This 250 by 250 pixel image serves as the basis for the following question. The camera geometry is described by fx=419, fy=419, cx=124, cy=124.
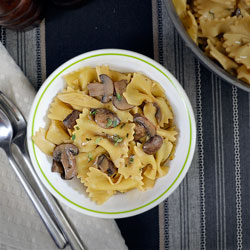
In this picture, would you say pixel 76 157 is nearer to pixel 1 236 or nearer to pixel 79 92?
pixel 79 92

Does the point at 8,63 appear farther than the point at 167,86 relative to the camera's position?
Yes

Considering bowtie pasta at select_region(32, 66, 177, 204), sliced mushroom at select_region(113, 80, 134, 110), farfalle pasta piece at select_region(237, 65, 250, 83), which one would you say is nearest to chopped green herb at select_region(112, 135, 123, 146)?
bowtie pasta at select_region(32, 66, 177, 204)

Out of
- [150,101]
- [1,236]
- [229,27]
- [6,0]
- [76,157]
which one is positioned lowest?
[1,236]

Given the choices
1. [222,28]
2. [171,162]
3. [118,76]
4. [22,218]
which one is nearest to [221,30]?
[222,28]

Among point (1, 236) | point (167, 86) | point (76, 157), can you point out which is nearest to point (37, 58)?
point (76, 157)

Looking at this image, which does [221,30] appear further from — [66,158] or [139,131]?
[66,158]

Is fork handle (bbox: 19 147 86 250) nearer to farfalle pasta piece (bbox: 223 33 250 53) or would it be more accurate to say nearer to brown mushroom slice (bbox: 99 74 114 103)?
brown mushroom slice (bbox: 99 74 114 103)
